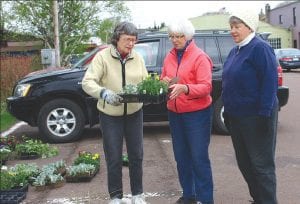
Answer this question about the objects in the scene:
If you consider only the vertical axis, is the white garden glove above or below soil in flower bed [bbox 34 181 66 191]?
above

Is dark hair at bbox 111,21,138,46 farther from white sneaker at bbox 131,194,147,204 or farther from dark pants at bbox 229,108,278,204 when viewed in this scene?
white sneaker at bbox 131,194,147,204

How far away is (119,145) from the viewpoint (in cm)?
521

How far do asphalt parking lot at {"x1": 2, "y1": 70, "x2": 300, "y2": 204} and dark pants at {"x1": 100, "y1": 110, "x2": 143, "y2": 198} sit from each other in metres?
0.52

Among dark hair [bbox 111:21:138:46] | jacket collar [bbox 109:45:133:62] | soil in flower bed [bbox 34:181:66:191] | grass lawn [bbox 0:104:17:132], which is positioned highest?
dark hair [bbox 111:21:138:46]

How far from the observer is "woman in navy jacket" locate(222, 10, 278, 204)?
15.3 ft

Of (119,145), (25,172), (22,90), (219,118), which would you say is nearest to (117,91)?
(119,145)

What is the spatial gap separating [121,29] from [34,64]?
63.2ft

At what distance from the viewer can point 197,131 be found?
16.8 feet

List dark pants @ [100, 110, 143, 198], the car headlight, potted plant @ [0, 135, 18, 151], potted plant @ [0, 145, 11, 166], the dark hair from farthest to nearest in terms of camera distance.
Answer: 1. the car headlight
2. potted plant @ [0, 135, 18, 151]
3. potted plant @ [0, 145, 11, 166]
4. dark pants @ [100, 110, 143, 198]
5. the dark hair

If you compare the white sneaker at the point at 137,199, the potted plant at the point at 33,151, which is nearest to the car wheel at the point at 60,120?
the potted plant at the point at 33,151

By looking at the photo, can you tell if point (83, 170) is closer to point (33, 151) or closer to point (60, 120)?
point (33, 151)

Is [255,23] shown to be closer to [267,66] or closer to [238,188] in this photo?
[267,66]

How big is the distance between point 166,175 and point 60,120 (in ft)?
10.3

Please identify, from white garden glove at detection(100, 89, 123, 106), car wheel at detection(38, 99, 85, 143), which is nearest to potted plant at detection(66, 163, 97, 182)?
white garden glove at detection(100, 89, 123, 106)
